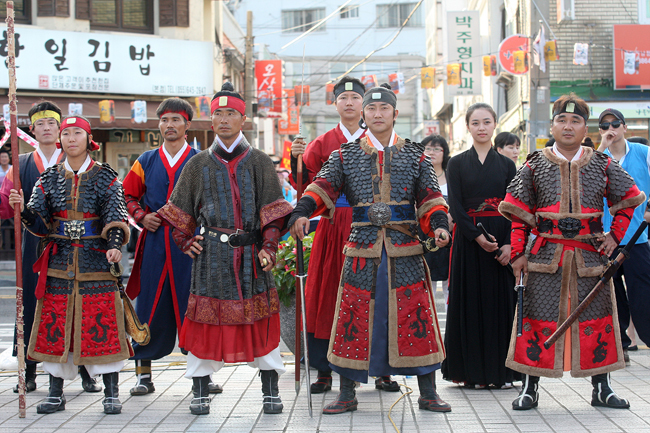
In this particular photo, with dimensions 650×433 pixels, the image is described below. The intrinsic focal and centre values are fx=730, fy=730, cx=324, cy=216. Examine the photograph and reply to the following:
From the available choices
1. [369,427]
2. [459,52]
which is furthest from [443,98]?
[369,427]

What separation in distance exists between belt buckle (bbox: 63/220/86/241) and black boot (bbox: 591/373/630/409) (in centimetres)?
334

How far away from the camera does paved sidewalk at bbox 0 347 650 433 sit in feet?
13.5

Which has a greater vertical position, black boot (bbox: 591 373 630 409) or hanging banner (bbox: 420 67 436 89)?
hanging banner (bbox: 420 67 436 89)

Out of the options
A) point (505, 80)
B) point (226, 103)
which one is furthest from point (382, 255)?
point (505, 80)

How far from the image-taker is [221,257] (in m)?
4.47

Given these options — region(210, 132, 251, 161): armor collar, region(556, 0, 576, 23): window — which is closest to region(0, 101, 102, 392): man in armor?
region(210, 132, 251, 161): armor collar

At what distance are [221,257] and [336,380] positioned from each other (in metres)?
1.56

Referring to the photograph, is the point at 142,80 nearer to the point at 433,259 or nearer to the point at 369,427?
the point at 433,259

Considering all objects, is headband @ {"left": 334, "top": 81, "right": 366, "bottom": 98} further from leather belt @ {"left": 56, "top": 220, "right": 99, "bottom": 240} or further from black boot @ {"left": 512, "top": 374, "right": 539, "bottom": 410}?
black boot @ {"left": 512, "top": 374, "right": 539, "bottom": 410}

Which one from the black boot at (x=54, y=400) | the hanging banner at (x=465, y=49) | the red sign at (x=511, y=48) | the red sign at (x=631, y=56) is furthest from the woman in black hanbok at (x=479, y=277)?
the hanging banner at (x=465, y=49)

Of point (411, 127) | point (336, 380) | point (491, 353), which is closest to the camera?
point (491, 353)

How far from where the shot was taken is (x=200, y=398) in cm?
452

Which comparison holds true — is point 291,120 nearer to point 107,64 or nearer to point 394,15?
point 107,64

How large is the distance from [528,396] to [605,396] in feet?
1.52
